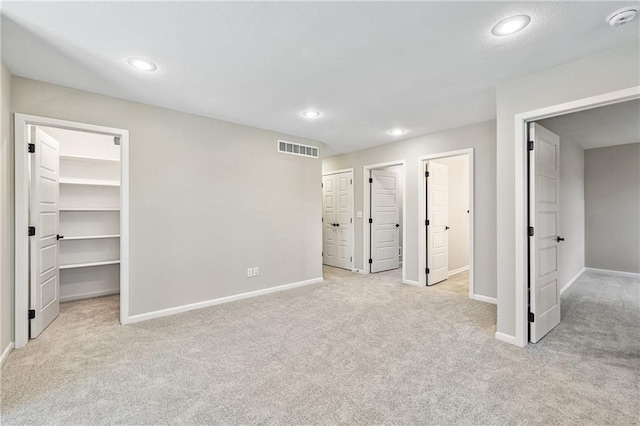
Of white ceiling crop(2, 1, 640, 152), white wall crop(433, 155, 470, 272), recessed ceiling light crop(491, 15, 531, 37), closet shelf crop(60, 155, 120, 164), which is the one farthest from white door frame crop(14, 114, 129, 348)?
white wall crop(433, 155, 470, 272)

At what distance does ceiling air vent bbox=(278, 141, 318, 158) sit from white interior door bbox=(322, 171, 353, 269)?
1.23 metres

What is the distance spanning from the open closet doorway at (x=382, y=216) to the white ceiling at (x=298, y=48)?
99.7 inches

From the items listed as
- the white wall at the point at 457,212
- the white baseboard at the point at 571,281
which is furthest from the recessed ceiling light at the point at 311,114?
the white baseboard at the point at 571,281

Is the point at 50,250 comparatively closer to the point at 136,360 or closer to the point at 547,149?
the point at 136,360

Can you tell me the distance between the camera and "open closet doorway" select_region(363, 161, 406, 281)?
19.1 feet

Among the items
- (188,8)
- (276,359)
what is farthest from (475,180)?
(188,8)

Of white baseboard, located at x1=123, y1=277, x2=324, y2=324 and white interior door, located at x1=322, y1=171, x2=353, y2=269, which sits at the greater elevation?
white interior door, located at x1=322, y1=171, x2=353, y2=269

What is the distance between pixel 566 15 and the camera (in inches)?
73.9

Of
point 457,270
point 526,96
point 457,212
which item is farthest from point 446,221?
point 526,96

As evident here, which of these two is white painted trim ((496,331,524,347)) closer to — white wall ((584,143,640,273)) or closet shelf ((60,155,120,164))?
white wall ((584,143,640,273))

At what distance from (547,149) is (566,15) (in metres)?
1.49

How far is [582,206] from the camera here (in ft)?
19.5

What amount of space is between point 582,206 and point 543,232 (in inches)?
172

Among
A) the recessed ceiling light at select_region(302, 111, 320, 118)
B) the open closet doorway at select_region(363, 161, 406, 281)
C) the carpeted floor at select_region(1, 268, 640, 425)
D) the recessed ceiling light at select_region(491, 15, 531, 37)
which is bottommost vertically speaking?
the carpeted floor at select_region(1, 268, 640, 425)
